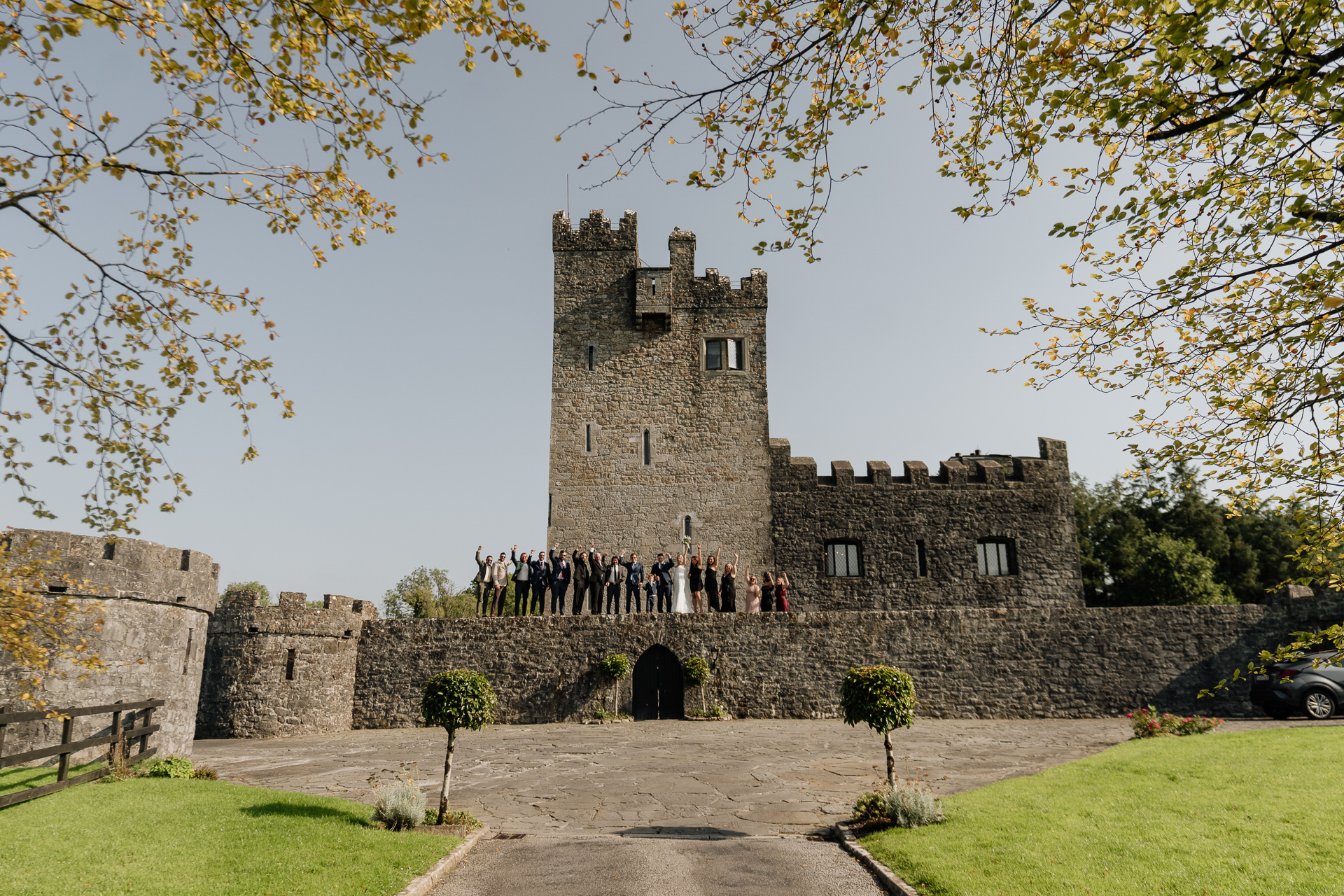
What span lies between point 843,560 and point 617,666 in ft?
28.9

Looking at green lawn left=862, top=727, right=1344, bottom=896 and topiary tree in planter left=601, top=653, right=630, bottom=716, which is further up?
topiary tree in planter left=601, top=653, right=630, bottom=716

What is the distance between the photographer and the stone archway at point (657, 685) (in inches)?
717

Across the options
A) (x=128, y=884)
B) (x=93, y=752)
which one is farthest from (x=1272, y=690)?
(x=93, y=752)

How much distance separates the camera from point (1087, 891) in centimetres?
617

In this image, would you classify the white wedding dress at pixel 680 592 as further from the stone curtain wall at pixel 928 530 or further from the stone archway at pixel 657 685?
the stone curtain wall at pixel 928 530

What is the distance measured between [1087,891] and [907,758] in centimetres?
636

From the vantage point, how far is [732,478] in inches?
958

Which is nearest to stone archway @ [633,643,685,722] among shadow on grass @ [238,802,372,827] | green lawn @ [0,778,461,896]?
green lawn @ [0,778,461,896]

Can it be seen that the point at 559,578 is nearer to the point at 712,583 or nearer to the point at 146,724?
the point at 712,583

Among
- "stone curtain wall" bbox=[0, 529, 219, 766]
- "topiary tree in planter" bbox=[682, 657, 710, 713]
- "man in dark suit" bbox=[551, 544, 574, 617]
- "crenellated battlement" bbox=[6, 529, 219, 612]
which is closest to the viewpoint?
"stone curtain wall" bbox=[0, 529, 219, 766]

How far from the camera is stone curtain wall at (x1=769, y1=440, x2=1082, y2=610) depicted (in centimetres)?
2300

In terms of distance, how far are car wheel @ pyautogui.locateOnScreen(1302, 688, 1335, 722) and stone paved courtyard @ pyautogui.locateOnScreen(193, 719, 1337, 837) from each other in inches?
38.5

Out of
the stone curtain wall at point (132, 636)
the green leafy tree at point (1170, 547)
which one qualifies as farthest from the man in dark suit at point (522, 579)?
the green leafy tree at point (1170, 547)

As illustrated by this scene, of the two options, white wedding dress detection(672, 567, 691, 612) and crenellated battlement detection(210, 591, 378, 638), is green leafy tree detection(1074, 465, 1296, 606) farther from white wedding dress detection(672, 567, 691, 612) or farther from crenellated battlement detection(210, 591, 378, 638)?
crenellated battlement detection(210, 591, 378, 638)
